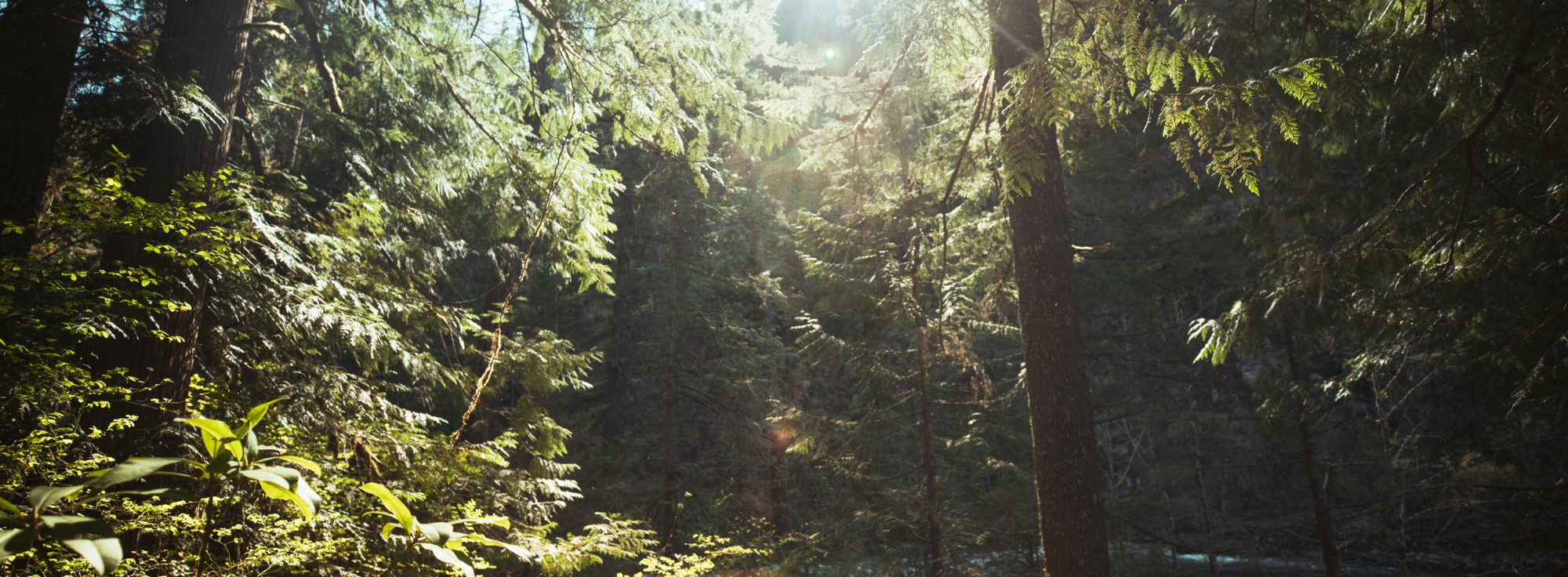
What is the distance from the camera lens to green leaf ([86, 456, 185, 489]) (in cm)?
85

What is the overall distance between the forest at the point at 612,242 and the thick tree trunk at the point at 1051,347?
0.02 meters

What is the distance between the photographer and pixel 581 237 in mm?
6605

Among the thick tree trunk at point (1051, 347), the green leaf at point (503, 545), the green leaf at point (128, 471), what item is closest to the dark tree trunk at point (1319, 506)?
the thick tree trunk at point (1051, 347)

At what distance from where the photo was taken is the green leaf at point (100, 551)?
756 millimetres

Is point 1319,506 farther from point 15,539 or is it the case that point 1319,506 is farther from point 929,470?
point 15,539

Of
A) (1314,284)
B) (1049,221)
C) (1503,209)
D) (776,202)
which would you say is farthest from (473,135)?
(776,202)

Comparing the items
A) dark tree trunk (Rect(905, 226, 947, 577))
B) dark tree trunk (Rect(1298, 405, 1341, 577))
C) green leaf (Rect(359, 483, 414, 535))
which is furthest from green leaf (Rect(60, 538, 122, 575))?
dark tree trunk (Rect(1298, 405, 1341, 577))

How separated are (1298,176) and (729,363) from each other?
1117 centimetres

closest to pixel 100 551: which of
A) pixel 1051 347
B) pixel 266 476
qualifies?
pixel 266 476

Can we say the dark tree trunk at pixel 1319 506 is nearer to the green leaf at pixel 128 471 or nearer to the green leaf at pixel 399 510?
the green leaf at pixel 399 510

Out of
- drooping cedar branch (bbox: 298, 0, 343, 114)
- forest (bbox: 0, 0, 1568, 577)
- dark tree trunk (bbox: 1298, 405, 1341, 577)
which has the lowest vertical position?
dark tree trunk (bbox: 1298, 405, 1341, 577)

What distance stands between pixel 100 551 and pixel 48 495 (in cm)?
8

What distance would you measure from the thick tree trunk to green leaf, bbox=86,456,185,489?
3944 mm

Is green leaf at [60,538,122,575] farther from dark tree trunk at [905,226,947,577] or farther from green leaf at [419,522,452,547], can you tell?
dark tree trunk at [905,226,947,577]
